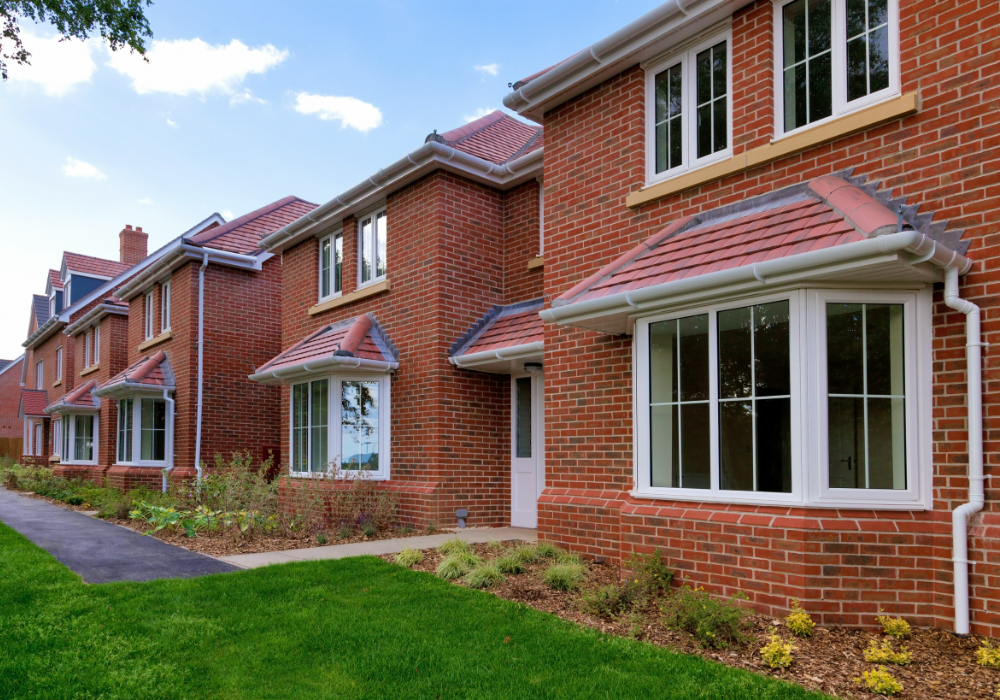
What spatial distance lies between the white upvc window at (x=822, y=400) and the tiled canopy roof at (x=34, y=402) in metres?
30.1

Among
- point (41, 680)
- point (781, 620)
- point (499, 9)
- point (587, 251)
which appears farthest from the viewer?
point (499, 9)

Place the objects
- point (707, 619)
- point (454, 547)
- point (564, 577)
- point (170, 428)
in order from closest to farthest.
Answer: point (707, 619), point (564, 577), point (454, 547), point (170, 428)

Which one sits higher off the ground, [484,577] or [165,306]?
[165,306]

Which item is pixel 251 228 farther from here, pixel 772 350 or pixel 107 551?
pixel 772 350

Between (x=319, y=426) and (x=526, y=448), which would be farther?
(x=319, y=426)

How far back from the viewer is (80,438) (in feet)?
75.8

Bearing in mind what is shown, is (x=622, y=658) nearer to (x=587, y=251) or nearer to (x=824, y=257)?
(x=824, y=257)

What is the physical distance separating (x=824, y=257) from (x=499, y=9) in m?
8.60

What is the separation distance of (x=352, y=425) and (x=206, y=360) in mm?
6220

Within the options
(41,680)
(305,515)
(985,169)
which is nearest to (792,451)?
(985,169)

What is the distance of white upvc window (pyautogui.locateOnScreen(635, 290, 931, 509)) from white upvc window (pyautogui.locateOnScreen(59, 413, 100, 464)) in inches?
846

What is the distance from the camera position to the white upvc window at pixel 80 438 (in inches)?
881

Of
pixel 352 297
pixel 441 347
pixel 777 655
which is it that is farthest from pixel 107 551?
pixel 777 655

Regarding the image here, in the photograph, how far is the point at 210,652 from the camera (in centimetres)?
511
